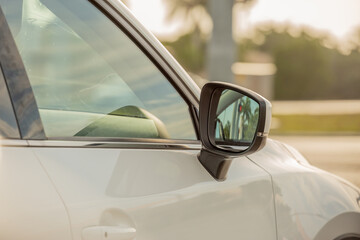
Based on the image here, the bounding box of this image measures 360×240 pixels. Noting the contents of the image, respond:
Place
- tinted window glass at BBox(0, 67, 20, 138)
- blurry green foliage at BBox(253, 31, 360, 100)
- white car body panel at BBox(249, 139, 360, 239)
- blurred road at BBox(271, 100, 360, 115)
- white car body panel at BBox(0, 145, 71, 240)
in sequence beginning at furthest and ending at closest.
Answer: blurry green foliage at BBox(253, 31, 360, 100)
blurred road at BBox(271, 100, 360, 115)
white car body panel at BBox(249, 139, 360, 239)
tinted window glass at BBox(0, 67, 20, 138)
white car body panel at BBox(0, 145, 71, 240)

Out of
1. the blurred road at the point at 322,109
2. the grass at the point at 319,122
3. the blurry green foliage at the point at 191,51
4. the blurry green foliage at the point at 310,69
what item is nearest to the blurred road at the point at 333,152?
the grass at the point at 319,122

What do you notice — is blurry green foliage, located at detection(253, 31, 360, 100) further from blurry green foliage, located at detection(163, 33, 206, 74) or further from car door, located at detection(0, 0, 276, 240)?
car door, located at detection(0, 0, 276, 240)

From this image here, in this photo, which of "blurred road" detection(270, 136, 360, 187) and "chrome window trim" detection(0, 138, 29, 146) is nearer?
"chrome window trim" detection(0, 138, 29, 146)

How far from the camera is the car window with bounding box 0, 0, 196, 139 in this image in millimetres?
1964

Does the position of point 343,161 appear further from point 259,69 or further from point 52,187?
point 259,69

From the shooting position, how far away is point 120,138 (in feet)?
6.83

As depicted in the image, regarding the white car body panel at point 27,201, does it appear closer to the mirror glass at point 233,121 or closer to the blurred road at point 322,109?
the mirror glass at point 233,121

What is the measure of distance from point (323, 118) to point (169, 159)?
3017cm

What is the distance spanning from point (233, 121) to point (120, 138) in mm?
388

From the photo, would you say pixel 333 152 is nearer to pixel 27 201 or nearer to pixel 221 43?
pixel 221 43

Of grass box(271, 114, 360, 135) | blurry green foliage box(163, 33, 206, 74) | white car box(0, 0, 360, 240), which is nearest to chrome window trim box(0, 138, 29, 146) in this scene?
white car box(0, 0, 360, 240)

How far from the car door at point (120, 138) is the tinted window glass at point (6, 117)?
27 millimetres

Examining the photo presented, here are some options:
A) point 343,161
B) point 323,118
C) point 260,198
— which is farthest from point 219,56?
point 323,118

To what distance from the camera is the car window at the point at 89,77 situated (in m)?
1.96
